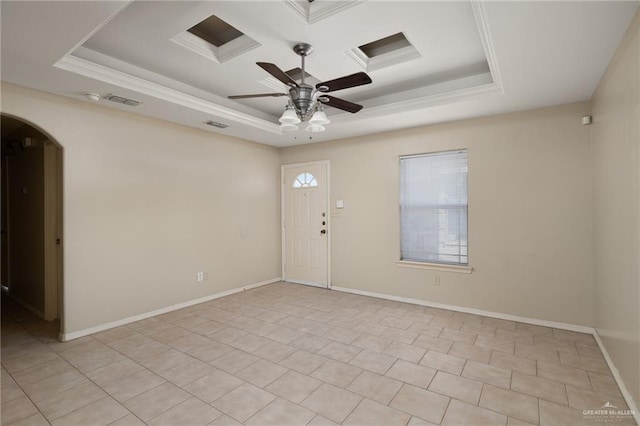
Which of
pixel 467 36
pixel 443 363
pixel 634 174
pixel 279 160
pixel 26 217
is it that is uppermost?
pixel 467 36

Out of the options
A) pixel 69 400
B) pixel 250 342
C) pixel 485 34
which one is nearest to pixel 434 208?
pixel 485 34

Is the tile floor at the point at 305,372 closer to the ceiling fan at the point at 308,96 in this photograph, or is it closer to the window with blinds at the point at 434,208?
the window with blinds at the point at 434,208

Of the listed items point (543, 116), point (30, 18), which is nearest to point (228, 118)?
→ point (30, 18)

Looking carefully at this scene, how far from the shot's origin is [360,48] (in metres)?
3.00

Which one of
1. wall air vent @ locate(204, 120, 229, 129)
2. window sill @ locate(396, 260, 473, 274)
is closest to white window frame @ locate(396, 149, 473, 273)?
window sill @ locate(396, 260, 473, 274)

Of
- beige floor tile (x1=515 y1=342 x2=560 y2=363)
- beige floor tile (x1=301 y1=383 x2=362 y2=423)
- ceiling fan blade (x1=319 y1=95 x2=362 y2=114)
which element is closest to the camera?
beige floor tile (x1=301 y1=383 x2=362 y2=423)

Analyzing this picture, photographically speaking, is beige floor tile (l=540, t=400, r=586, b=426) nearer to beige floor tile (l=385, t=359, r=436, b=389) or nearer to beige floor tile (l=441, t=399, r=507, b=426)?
beige floor tile (l=441, t=399, r=507, b=426)

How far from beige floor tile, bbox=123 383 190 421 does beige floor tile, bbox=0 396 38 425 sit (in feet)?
1.98

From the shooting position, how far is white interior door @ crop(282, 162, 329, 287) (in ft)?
18.0

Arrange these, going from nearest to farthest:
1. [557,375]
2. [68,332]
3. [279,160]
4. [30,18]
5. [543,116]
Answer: [30,18]
[557,375]
[68,332]
[543,116]
[279,160]

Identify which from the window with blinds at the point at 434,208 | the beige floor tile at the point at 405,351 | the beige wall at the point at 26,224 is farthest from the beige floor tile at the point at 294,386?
the beige wall at the point at 26,224

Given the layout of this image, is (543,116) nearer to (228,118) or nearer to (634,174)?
(634,174)

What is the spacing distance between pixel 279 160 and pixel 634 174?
4917 millimetres

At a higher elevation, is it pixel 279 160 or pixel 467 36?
pixel 467 36
